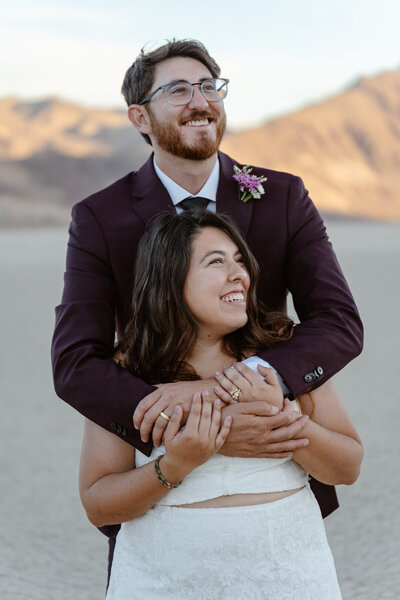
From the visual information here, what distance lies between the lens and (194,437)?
2627 mm

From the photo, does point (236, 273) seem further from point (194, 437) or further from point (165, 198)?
point (165, 198)

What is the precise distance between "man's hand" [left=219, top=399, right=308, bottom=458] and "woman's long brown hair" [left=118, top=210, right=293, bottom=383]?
27 cm

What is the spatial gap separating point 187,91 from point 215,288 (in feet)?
3.36

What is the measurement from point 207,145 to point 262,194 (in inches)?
13.0

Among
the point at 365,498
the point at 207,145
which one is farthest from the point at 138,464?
the point at 365,498

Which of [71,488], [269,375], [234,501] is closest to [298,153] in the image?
[71,488]

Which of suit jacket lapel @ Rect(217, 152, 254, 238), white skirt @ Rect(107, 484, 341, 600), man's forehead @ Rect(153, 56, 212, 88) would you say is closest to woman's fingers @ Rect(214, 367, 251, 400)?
white skirt @ Rect(107, 484, 341, 600)

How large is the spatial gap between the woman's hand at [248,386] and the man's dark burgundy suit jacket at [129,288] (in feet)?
0.51

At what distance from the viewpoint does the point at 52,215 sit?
189 ft

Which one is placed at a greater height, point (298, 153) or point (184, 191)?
point (298, 153)

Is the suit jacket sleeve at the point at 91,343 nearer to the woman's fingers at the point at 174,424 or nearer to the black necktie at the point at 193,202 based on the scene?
the woman's fingers at the point at 174,424

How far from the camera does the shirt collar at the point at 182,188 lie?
363 cm

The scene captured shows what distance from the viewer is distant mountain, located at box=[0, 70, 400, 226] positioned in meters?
74.9

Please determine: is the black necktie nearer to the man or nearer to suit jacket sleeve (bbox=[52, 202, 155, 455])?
the man
